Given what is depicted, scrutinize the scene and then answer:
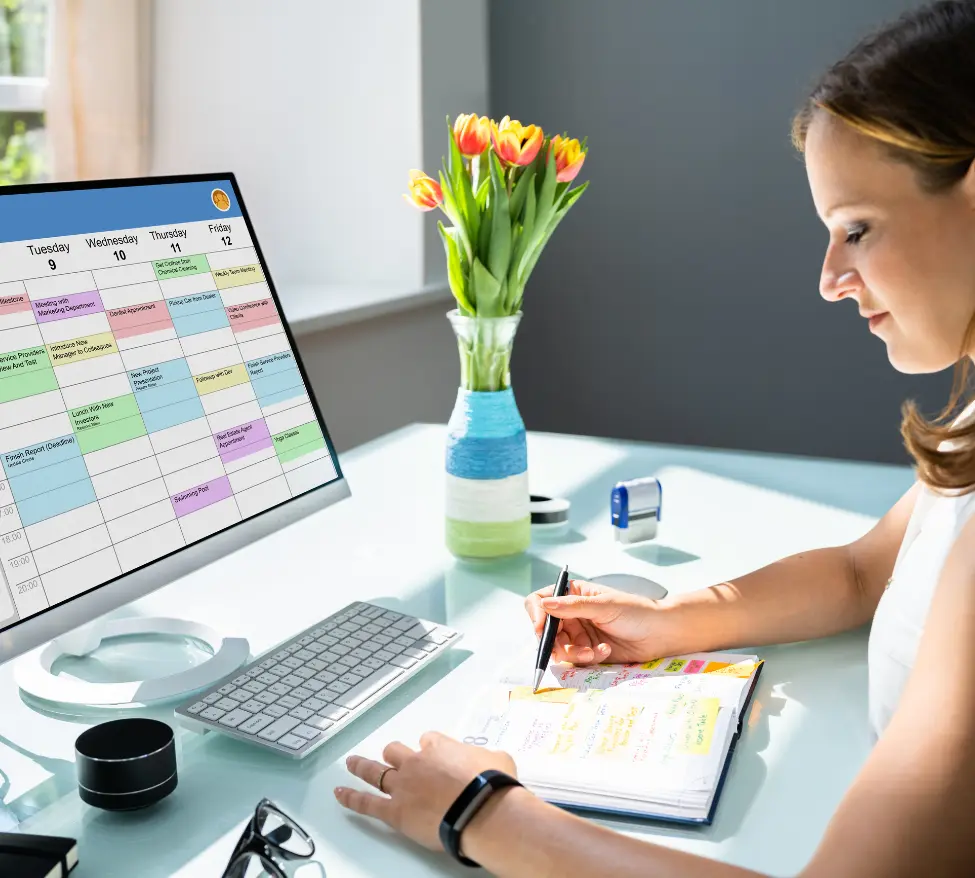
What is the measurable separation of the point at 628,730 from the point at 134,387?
1.69 feet

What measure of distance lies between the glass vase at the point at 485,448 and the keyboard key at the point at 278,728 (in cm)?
43

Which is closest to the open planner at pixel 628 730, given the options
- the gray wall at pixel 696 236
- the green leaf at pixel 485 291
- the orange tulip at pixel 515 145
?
the green leaf at pixel 485 291

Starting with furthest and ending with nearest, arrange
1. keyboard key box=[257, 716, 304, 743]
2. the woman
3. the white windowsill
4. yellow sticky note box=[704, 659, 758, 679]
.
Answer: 1. the white windowsill
2. yellow sticky note box=[704, 659, 758, 679]
3. keyboard key box=[257, 716, 304, 743]
4. the woman

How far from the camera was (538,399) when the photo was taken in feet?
11.0

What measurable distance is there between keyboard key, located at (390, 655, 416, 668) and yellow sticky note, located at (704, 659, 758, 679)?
26 centimetres

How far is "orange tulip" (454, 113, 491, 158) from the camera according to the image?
1.22 metres

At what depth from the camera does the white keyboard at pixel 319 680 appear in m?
0.90

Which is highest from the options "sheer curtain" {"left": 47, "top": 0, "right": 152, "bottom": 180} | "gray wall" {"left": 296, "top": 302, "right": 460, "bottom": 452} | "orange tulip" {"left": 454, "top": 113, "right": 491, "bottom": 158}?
"sheer curtain" {"left": 47, "top": 0, "right": 152, "bottom": 180}

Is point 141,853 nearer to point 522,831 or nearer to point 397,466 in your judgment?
point 522,831

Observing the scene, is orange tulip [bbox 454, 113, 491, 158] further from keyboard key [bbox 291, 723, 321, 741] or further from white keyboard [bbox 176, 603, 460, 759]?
keyboard key [bbox 291, 723, 321, 741]

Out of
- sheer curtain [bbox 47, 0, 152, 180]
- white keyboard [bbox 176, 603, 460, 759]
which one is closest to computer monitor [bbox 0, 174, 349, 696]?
white keyboard [bbox 176, 603, 460, 759]

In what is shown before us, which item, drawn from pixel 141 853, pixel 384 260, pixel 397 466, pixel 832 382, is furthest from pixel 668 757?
pixel 832 382

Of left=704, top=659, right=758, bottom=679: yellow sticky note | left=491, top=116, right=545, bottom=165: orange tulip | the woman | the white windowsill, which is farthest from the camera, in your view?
the white windowsill

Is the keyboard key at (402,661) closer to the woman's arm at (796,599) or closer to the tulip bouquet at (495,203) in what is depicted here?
the woman's arm at (796,599)
